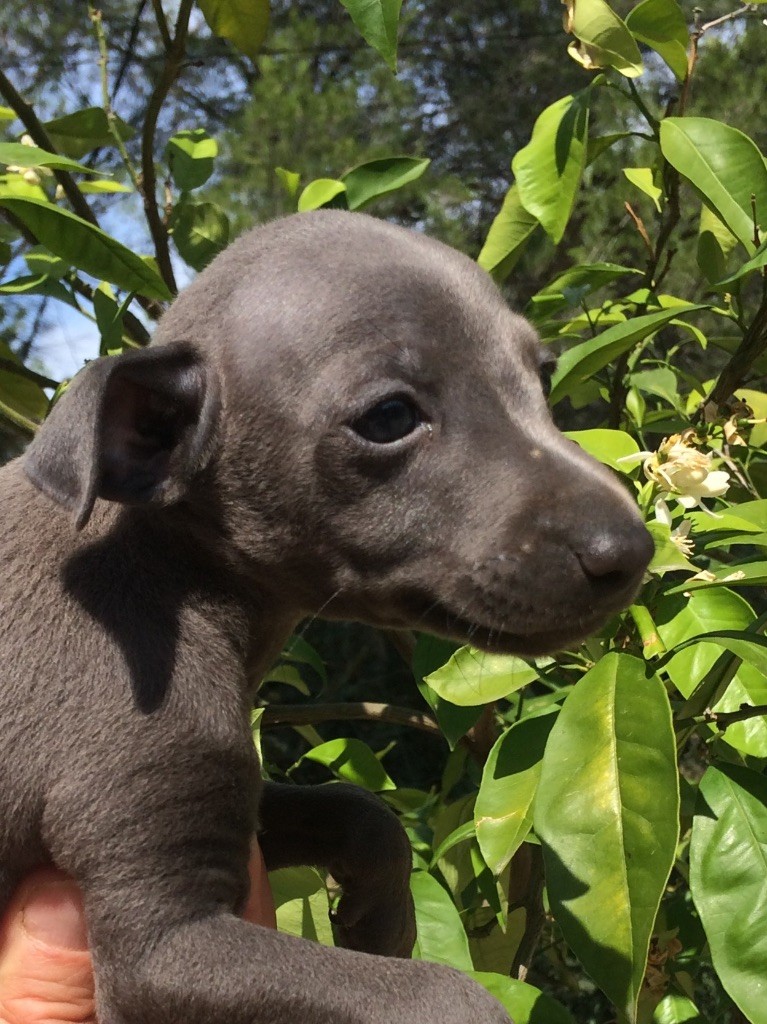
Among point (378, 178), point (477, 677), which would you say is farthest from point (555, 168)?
point (477, 677)

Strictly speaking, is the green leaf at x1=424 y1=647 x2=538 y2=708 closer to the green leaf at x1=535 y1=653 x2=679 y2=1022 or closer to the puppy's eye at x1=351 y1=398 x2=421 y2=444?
the green leaf at x1=535 y1=653 x2=679 y2=1022

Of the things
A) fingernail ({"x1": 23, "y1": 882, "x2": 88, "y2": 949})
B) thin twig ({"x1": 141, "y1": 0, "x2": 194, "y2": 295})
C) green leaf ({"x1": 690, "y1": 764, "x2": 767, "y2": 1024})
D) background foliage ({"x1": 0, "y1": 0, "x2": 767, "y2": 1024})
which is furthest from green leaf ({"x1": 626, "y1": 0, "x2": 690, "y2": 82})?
fingernail ({"x1": 23, "y1": 882, "x2": 88, "y2": 949})

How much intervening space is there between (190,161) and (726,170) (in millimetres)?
1622

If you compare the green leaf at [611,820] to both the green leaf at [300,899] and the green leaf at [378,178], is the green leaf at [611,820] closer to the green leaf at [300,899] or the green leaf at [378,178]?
the green leaf at [300,899]

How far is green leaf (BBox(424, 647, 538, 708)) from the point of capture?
93.1 inches

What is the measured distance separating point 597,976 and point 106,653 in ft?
3.18

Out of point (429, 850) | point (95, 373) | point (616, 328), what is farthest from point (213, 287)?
point (429, 850)

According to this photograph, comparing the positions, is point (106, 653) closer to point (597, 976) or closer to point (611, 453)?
point (597, 976)

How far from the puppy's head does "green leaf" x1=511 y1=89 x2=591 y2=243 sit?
2.45 ft

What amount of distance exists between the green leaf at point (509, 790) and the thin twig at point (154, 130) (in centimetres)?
182

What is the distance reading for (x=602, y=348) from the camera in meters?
2.53

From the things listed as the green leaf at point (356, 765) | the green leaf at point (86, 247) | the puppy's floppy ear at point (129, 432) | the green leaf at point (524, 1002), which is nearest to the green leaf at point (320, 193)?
the green leaf at point (86, 247)

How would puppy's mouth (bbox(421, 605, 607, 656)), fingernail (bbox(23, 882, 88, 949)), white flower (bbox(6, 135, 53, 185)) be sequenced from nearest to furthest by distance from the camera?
puppy's mouth (bbox(421, 605, 607, 656)) → fingernail (bbox(23, 882, 88, 949)) → white flower (bbox(6, 135, 53, 185))

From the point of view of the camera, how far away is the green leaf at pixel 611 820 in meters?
1.82
